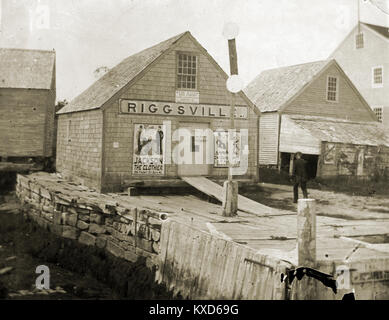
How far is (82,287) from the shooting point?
999 cm

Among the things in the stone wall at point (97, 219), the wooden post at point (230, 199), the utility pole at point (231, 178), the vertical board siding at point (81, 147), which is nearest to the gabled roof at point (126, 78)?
the vertical board siding at point (81, 147)

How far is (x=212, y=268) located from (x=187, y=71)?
10.3 m

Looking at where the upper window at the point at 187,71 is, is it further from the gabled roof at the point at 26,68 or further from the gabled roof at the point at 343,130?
the gabled roof at the point at 26,68

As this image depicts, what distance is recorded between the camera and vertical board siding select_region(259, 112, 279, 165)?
1001 inches

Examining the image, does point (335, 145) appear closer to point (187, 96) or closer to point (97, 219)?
point (187, 96)

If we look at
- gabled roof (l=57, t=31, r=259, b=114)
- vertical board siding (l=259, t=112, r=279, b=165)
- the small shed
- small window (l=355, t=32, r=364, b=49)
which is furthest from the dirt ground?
small window (l=355, t=32, r=364, b=49)

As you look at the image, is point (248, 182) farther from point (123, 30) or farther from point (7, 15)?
point (7, 15)

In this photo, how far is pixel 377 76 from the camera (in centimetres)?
2923

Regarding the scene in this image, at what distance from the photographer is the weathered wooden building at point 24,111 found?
85.4 ft

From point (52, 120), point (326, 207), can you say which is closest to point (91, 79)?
point (52, 120)

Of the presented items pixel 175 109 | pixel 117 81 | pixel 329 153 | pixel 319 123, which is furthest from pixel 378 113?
pixel 117 81

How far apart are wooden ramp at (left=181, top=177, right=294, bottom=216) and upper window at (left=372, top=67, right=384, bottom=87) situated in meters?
18.3

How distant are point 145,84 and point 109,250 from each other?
640 centimetres

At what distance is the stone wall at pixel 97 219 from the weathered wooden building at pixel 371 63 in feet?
69.5
